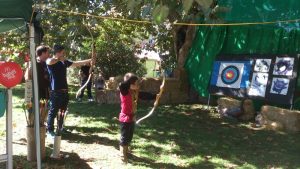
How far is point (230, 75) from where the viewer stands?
408 inches

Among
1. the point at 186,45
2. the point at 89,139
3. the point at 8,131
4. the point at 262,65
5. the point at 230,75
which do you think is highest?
the point at 186,45

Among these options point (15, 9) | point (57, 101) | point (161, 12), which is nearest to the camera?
point (161, 12)

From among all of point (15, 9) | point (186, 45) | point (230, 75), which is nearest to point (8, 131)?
point (15, 9)

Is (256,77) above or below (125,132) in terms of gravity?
above

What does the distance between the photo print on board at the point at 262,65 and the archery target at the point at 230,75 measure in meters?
0.46

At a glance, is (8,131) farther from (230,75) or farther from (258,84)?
(230,75)

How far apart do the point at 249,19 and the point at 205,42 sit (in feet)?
6.00

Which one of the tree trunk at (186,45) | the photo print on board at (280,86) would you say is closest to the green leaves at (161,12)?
the photo print on board at (280,86)

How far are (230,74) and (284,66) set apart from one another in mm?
1469

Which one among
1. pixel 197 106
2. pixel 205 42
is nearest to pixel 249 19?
pixel 205 42

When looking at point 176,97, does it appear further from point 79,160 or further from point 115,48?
point 79,160

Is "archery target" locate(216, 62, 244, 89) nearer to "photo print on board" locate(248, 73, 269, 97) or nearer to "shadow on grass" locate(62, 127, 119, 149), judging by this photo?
"photo print on board" locate(248, 73, 269, 97)

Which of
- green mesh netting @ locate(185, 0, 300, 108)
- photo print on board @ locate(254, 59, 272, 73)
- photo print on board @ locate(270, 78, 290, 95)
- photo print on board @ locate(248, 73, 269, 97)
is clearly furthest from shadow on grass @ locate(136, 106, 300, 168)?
green mesh netting @ locate(185, 0, 300, 108)

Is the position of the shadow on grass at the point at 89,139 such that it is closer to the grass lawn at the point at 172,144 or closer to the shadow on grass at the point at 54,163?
the grass lawn at the point at 172,144
